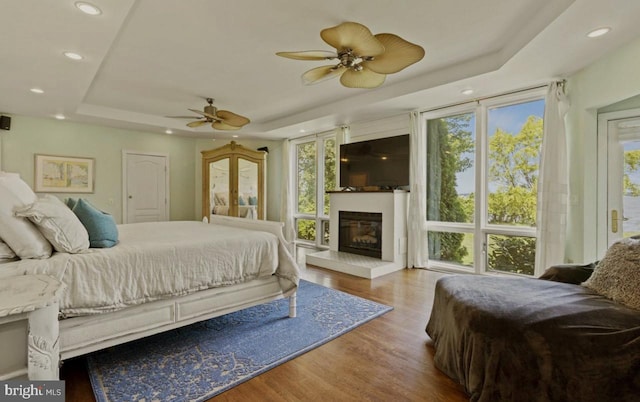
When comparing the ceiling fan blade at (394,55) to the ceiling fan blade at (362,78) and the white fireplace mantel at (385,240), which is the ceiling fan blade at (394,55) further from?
the white fireplace mantel at (385,240)

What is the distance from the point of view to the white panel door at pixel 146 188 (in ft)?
19.1

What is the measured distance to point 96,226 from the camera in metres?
2.03

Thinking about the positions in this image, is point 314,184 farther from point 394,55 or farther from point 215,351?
point 215,351

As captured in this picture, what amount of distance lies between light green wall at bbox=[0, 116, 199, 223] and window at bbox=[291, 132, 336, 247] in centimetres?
237

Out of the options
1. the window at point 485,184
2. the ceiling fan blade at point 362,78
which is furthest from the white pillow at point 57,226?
the window at point 485,184

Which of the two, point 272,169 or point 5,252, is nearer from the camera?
point 5,252

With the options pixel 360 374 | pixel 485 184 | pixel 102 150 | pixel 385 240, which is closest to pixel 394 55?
pixel 360 374

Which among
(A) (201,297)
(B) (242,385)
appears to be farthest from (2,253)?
(B) (242,385)

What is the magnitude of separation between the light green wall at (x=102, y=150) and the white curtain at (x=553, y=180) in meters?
6.33

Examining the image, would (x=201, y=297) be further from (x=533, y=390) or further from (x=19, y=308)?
(x=533, y=390)

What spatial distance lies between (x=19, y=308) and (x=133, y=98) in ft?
14.1

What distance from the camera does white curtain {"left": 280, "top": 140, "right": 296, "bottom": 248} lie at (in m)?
6.66

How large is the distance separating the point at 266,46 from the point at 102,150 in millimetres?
4367

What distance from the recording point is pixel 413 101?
13.5 ft
